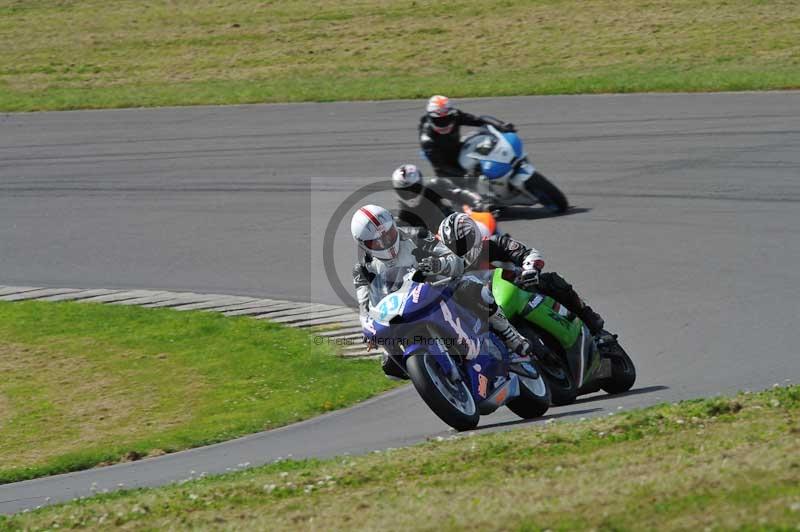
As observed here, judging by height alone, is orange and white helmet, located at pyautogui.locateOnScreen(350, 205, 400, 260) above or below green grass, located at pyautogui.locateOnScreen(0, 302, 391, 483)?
above

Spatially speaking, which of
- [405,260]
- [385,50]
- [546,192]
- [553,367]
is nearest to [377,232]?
[405,260]

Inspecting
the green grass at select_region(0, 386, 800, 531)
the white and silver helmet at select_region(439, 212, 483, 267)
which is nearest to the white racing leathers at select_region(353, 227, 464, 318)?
the white and silver helmet at select_region(439, 212, 483, 267)

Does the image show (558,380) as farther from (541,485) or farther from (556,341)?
(541,485)

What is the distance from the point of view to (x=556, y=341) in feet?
33.1

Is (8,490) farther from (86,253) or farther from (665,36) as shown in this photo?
(665,36)

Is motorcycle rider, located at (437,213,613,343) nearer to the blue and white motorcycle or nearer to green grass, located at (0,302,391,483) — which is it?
green grass, located at (0,302,391,483)

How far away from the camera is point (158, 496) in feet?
25.6

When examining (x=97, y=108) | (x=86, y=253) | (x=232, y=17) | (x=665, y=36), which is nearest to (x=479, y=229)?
(x=86, y=253)

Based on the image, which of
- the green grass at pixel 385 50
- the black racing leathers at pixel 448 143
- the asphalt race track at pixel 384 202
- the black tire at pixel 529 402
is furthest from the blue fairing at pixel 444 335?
the green grass at pixel 385 50

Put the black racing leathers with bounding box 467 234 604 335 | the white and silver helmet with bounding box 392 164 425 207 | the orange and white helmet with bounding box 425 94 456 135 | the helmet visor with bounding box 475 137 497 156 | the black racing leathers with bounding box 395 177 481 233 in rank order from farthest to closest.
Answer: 1. the orange and white helmet with bounding box 425 94 456 135
2. the helmet visor with bounding box 475 137 497 156
3. the black racing leathers with bounding box 395 177 481 233
4. the white and silver helmet with bounding box 392 164 425 207
5. the black racing leathers with bounding box 467 234 604 335

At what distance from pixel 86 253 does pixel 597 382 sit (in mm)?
9370

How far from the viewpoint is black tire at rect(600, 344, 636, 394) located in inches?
404

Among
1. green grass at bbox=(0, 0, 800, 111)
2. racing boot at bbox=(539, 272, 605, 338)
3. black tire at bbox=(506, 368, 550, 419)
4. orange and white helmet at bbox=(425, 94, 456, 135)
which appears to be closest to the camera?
black tire at bbox=(506, 368, 550, 419)

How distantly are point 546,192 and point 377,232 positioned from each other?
328 inches
